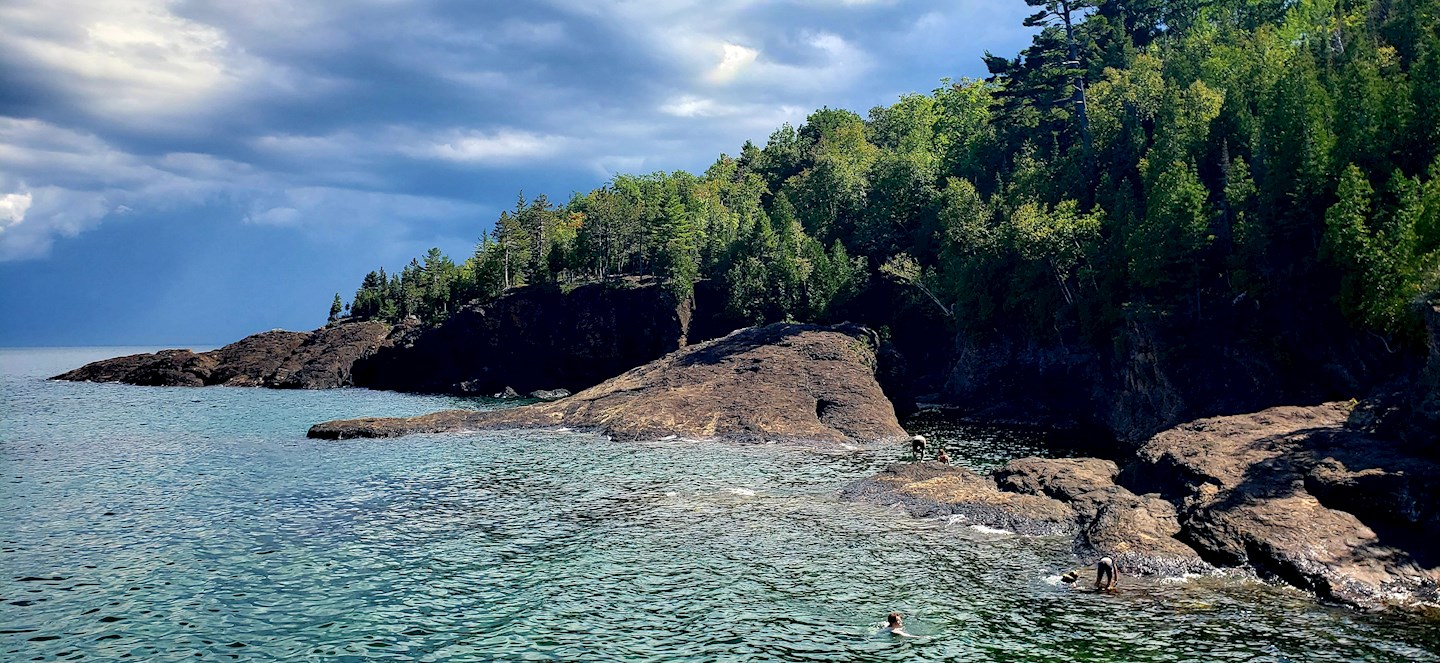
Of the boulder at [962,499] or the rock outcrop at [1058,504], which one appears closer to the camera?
the rock outcrop at [1058,504]

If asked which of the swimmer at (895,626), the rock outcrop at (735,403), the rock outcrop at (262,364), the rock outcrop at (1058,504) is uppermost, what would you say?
the rock outcrop at (262,364)

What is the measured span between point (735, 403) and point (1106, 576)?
42.8 meters

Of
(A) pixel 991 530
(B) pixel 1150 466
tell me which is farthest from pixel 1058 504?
(B) pixel 1150 466

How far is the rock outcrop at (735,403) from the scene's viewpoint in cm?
6306

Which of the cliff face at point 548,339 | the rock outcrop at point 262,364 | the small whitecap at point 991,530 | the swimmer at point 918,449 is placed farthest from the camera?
the rock outcrop at point 262,364

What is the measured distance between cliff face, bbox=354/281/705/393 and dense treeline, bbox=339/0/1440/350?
6918 mm

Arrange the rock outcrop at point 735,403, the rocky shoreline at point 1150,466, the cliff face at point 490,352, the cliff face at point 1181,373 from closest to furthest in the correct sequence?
the rocky shoreline at point 1150,466 → the cliff face at point 1181,373 → the rock outcrop at point 735,403 → the cliff face at point 490,352

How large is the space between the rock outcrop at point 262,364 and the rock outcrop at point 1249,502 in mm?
125201

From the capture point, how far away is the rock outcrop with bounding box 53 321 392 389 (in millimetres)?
137375

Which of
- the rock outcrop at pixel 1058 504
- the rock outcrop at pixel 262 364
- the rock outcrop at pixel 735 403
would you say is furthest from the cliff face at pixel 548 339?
the rock outcrop at pixel 1058 504

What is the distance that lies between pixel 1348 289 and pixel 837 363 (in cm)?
4045

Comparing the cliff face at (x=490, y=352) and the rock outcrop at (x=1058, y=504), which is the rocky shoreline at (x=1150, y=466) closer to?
the rock outcrop at (x=1058, y=504)

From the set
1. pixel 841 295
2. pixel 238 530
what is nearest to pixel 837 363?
pixel 841 295

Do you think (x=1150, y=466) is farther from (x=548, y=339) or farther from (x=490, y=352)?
(x=490, y=352)
